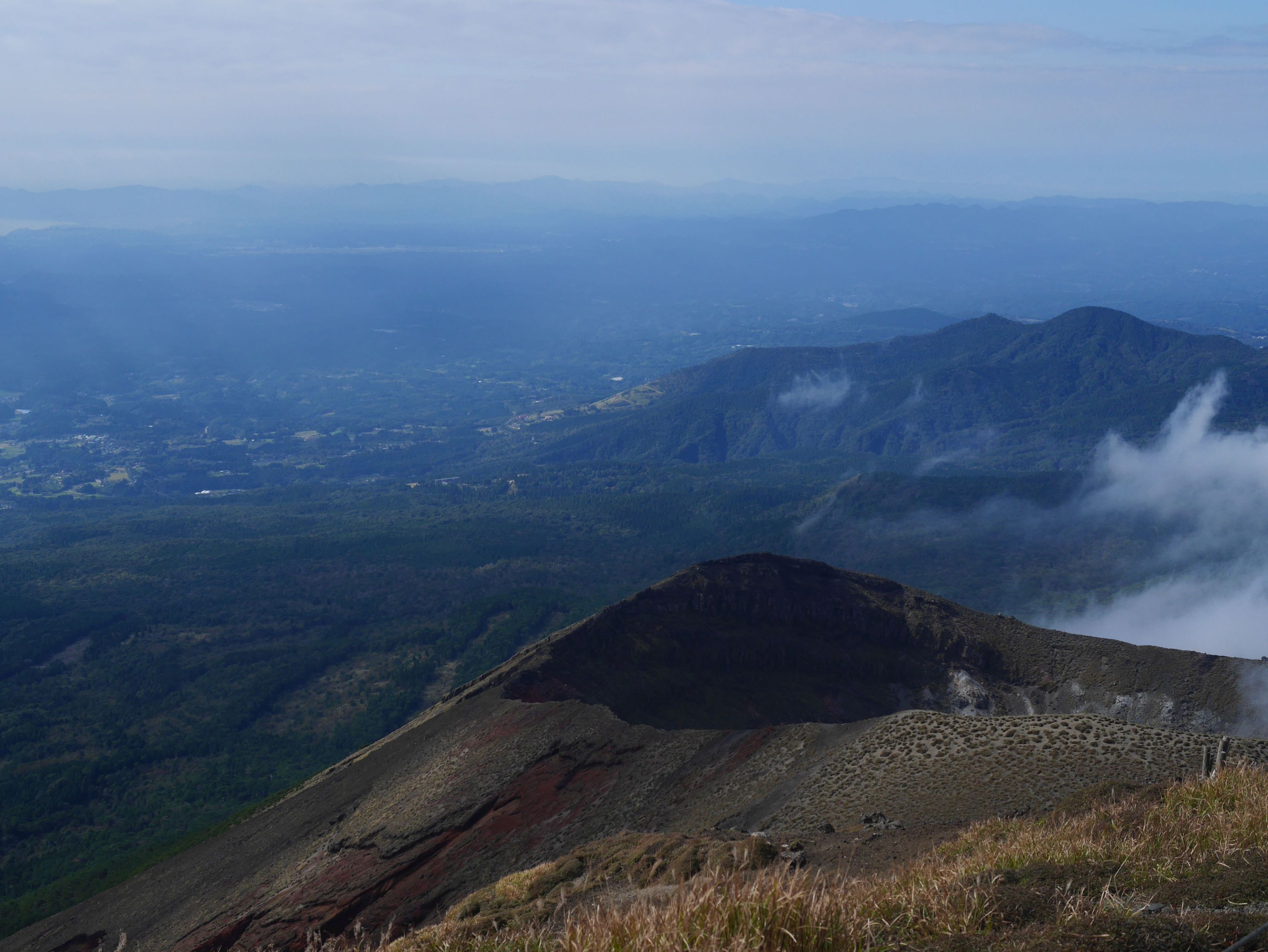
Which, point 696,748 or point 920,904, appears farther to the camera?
point 696,748

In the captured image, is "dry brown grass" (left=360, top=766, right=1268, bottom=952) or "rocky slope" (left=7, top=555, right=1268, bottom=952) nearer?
"dry brown grass" (left=360, top=766, right=1268, bottom=952)

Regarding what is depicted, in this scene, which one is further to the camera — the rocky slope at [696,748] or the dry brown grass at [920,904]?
the rocky slope at [696,748]

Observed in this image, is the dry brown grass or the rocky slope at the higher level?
the dry brown grass

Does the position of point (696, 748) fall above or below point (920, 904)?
below

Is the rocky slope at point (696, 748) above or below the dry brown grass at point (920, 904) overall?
below
